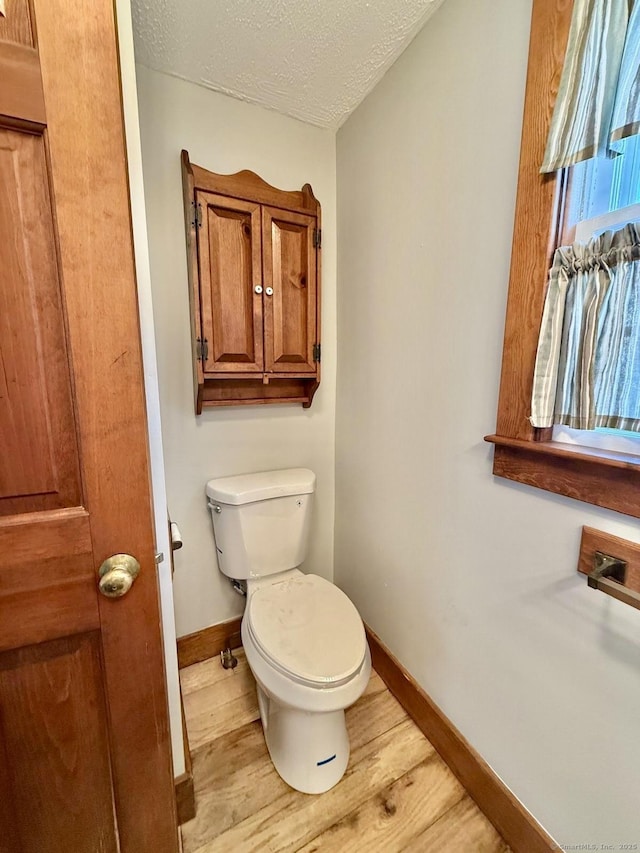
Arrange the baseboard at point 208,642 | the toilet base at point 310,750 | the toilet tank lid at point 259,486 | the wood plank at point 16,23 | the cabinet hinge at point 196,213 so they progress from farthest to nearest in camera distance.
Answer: the baseboard at point 208,642
the toilet tank lid at point 259,486
the cabinet hinge at point 196,213
the toilet base at point 310,750
the wood plank at point 16,23

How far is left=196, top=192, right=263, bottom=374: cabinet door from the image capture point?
122 cm

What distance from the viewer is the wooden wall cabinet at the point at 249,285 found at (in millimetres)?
1215

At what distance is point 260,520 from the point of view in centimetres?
136

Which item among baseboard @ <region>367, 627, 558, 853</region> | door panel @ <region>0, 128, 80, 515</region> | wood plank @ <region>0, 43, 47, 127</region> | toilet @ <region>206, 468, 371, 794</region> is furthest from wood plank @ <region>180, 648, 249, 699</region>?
wood plank @ <region>0, 43, 47, 127</region>

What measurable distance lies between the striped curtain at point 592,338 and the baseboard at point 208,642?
1504mm

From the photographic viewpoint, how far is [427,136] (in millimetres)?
1026

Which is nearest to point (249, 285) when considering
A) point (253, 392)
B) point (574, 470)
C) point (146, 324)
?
point (253, 392)

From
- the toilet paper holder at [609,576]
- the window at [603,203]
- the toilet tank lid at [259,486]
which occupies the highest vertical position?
the window at [603,203]

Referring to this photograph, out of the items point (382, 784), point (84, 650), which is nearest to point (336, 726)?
point (382, 784)

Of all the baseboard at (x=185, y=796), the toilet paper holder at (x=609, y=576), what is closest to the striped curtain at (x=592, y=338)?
the toilet paper holder at (x=609, y=576)

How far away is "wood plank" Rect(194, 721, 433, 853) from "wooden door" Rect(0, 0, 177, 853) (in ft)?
1.34

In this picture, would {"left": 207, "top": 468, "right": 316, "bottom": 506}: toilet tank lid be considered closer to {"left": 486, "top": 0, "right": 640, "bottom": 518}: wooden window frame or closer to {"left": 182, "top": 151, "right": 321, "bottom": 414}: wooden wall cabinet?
{"left": 182, "top": 151, "right": 321, "bottom": 414}: wooden wall cabinet

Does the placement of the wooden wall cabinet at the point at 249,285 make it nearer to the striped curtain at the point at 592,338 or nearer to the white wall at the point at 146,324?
the white wall at the point at 146,324

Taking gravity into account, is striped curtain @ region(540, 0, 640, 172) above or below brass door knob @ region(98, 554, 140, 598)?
above
